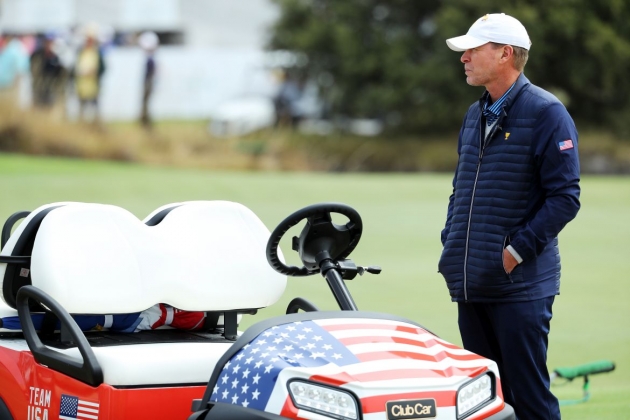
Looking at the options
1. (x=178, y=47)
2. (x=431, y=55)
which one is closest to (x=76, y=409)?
(x=431, y=55)

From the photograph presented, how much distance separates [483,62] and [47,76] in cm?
2073

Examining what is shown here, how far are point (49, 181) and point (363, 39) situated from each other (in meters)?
→ 16.5

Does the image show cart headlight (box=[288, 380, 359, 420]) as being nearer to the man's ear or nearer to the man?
the man

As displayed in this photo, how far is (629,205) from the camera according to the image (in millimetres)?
18156

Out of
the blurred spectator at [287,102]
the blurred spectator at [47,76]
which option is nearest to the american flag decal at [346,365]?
the blurred spectator at [47,76]

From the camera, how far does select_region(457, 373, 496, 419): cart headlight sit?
2.81m

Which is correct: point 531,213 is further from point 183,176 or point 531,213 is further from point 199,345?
point 183,176

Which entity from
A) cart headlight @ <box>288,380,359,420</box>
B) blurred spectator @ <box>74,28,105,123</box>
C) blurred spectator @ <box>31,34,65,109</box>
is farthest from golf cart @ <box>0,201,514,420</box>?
blurred spectator @ <box>74,28,105,123</box>

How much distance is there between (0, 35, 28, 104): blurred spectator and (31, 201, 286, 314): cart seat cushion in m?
18.5

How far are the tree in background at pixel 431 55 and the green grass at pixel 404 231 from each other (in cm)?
857

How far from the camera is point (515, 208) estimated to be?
368cm

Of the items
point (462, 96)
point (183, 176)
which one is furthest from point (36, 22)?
point (183, 176)

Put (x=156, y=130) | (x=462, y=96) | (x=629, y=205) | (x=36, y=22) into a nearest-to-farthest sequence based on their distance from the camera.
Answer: (x=629, y=205)
(x=156, y=130)
(x=462, y=96)
(x=36, y=22)

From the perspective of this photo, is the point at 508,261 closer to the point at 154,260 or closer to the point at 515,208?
the point at 515,208
